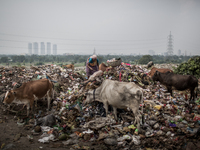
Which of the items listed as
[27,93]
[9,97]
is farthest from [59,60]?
[9,97]

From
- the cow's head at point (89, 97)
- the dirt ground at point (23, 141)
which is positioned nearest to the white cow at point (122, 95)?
the cow's head at point (89, 97)

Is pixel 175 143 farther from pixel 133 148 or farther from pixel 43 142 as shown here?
pixel 43 142

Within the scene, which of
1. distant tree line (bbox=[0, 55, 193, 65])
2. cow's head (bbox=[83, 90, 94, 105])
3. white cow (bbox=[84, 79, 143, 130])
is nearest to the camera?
white cow (bbox=[84, 79, 143, 130])

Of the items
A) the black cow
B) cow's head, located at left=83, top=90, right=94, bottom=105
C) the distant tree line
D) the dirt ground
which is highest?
the distant tree line

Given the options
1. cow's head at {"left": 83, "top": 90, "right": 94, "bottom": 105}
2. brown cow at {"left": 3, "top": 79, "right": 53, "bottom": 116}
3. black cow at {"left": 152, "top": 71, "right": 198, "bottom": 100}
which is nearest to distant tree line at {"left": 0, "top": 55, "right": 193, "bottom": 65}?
black cow at {"left": 152, "top": 71, "right": 198, "bottom": 100}

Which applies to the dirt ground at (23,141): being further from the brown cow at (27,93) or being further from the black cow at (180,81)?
the black cow at (180,81)

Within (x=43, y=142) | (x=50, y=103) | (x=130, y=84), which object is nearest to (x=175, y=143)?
(x=130, y=84)

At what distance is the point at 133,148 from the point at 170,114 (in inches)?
108

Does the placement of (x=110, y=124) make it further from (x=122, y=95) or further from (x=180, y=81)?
(x=180, y=81)

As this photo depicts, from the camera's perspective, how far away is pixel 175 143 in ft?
15.0

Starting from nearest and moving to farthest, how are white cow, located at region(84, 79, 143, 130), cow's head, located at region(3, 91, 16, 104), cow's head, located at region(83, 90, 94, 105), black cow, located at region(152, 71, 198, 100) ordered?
white cow, located at region(84, 79, 143, 130) → cow's head, located at region(3, 91, 16, 104) → cow's head, located at region(83, 90, 94, 105) → black cow, located at region(152, 71, 198, 100)

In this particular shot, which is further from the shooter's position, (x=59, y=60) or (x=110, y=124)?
(x=59, y=60)

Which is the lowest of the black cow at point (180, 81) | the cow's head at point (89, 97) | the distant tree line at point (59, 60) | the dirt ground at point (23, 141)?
the dirt ground at point (23, 141)

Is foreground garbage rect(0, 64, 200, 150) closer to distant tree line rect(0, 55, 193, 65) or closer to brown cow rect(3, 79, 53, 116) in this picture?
brown cow rect(3, 79, 53, 116)
